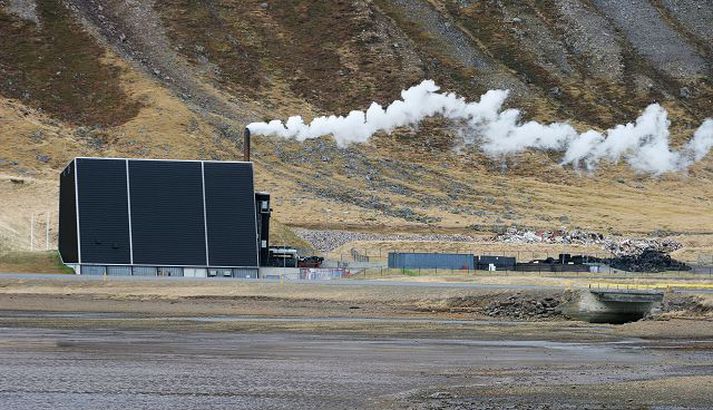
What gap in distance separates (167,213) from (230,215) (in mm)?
4622

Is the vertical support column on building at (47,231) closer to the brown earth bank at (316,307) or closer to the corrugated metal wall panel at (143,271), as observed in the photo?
the corrugated metal wall panel at (143,271)

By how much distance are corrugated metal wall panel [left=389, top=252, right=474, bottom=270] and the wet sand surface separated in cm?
5019

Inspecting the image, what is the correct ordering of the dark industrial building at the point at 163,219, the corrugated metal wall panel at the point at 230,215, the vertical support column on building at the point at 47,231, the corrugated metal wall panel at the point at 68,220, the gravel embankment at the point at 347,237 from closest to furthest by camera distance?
the dark industrial building at the point at 163,219
the corrugated metal wall panel at the point at 230,215
the corrugated metal wall panel at the point at 68,220
the vertical support column on building at the point at 47,231
the gravel embankment at the point at 347,237

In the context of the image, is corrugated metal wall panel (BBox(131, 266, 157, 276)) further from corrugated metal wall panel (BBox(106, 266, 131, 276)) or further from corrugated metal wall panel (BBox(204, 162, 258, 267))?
corrugated metal wall panel (BBox(204, 162, 258, 267))

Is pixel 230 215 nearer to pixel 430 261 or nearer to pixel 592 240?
pixel 430 261

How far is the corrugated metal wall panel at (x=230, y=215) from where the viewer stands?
98.8 m

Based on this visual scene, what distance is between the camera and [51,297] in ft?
259

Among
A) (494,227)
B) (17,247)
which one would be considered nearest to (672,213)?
(494,227)

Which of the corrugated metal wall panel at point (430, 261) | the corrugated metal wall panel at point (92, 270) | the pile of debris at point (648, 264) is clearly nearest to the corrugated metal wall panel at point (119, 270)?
the corrugated metal wall panel at point (92, 270)

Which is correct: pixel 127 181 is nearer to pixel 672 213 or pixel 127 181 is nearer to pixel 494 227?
pixel 494 227

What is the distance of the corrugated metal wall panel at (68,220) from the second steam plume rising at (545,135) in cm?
7968

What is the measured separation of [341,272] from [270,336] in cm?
4460

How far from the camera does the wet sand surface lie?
37906 millimetres

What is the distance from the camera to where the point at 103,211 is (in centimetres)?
9869
